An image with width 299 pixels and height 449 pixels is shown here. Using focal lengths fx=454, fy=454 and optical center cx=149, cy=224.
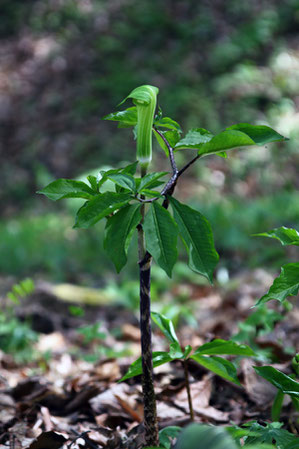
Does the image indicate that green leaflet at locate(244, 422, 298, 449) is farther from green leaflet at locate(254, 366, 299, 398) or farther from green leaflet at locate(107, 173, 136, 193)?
green leaflet at locate(107, 173, 136, 193)

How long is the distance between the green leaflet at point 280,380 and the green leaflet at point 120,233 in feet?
1.52

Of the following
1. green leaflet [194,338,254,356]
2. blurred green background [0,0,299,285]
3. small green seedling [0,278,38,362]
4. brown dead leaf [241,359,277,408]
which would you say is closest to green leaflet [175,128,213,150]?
green leaflet [194,338,254,356]

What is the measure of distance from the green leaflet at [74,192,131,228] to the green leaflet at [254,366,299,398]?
A: 1.80 ft

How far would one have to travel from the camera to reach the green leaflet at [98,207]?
1000 mm

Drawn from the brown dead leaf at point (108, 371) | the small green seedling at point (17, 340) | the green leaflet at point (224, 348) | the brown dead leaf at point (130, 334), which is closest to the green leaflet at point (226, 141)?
the green leaflet at point (224, 348)

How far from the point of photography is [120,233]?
102 cm

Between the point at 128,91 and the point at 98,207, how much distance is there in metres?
7.83

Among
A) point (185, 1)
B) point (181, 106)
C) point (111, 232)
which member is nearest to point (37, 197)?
point (181, 106)

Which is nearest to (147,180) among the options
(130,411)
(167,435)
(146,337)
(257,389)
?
(146,337)

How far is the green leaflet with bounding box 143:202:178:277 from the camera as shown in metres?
0.99

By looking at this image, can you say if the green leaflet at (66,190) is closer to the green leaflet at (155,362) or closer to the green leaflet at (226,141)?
the green leaflet at (226,141)

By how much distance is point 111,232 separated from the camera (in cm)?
102

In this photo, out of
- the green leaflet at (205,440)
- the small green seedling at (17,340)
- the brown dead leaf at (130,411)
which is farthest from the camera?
the small green seedling at (17,340)

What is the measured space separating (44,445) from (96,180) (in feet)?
2.74
